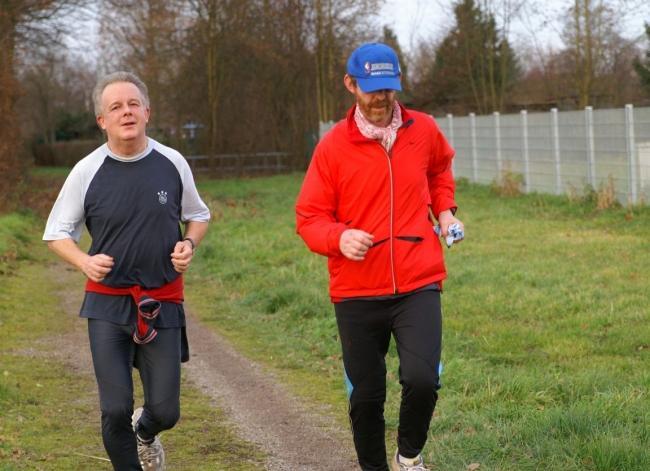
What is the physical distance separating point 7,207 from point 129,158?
1889cm

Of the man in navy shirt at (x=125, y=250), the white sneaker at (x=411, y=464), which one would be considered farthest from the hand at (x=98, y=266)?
the white sneaker at (x=411, y=464)

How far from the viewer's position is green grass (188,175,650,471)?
5648mm

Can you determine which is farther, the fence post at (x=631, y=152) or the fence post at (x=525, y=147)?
the fence post at (x=525, y=147)

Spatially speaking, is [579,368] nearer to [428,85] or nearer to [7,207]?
[7,207]

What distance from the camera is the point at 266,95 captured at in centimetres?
4475

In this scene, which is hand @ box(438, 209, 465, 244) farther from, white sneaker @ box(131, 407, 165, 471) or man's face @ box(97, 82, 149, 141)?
white sneaker @ box(131, 407, 165, 471)

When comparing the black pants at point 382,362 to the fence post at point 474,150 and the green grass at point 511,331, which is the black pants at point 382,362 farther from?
the fence post at point 474,150

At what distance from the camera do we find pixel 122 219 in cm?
486

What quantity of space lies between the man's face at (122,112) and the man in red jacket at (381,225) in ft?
2.63

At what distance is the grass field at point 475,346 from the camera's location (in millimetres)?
5734

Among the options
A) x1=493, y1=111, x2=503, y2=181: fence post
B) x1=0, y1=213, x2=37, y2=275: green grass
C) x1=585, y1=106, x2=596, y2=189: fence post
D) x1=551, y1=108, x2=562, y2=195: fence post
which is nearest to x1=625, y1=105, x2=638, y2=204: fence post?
x1=585, y1=106, x2=596, y2=189: fence post

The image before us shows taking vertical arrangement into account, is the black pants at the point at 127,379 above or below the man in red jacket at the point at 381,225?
below

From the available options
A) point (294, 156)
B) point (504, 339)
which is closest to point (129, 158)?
point (504, 339)

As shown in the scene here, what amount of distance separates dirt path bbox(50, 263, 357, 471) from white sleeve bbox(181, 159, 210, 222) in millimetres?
1471
